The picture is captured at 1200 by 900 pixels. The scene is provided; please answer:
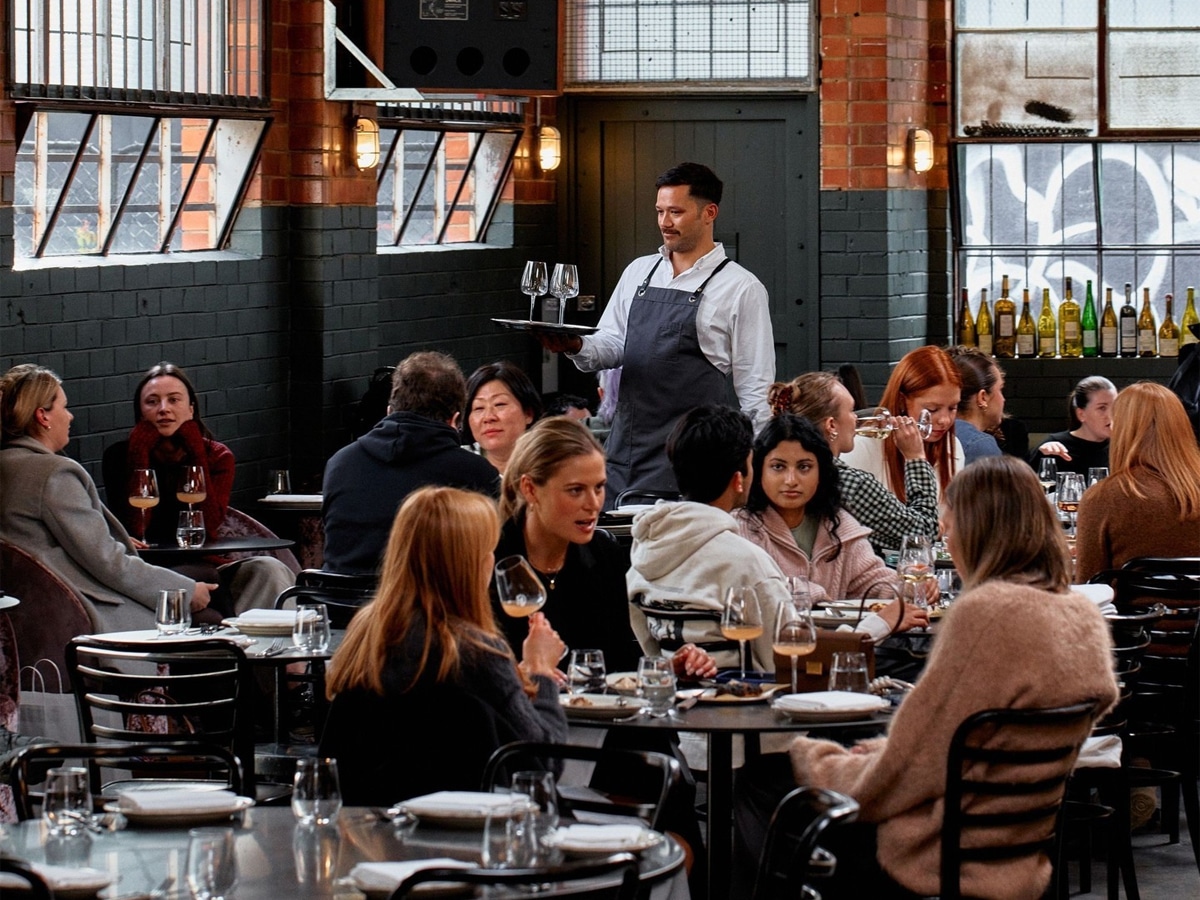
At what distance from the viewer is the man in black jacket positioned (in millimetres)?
5828

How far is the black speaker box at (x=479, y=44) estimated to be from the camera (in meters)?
8.56

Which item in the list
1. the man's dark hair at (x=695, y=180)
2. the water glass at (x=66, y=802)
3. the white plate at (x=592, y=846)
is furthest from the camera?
the man's dark hair at (x=695, y=180)

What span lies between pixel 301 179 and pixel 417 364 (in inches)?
128

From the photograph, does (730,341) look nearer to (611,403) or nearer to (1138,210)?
(611,403)

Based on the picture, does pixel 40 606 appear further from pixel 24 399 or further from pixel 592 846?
pixel 592 846

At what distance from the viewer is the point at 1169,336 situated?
10.2 meters

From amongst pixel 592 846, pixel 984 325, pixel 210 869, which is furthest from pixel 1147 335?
pixel 210 869

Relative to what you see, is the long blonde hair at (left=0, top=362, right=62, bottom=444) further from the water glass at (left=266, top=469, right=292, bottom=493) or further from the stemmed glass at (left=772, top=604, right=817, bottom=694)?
the stemmed glass at (left=772, top=604, right=817, bottom=694)

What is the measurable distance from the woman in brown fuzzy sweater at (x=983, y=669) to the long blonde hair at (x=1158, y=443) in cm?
211

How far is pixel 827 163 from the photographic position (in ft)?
33.4

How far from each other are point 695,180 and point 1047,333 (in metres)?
4.06

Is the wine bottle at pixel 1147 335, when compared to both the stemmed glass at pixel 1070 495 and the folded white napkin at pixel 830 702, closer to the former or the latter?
the stemmed glass at pixel 1070 495

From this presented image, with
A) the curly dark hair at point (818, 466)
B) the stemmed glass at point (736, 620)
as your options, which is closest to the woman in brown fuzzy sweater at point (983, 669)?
the stemmed glass at point (736, 620)

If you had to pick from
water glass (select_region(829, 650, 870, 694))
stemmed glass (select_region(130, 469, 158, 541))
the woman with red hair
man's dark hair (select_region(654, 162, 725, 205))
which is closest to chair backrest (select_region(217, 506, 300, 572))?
stemmed glass (select_region(130, 469, 158, 541))
